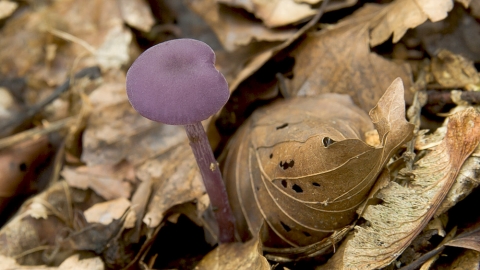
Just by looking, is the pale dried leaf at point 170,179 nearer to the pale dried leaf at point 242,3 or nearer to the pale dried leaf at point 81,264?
the pale dried leaf at point 81,264

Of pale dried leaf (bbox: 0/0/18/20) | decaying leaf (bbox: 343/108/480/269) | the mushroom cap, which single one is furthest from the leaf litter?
pale dried leaf (bbox: 0/0/18/20)

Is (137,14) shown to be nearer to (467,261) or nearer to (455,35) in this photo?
(455,35)

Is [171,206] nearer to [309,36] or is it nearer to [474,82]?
[309,36]

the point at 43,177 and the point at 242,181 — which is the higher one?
the point at 242,181

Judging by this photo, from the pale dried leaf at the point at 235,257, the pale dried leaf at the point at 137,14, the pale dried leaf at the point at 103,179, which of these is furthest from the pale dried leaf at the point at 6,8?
the pale dried leaf at the point at 235,257

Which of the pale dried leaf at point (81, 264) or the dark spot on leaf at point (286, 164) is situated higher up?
the dark spot on leaf at point (286, 164)

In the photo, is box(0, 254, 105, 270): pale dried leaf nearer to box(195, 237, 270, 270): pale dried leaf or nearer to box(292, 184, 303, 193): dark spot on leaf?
box(195, 237, 270, 270): pale dried leaf

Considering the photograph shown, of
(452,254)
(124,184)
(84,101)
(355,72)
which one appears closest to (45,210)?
(124,184)
